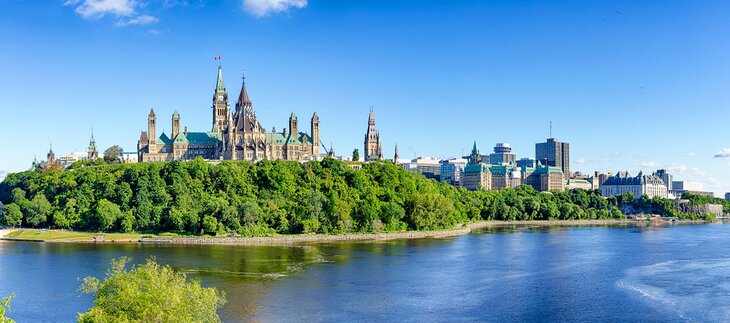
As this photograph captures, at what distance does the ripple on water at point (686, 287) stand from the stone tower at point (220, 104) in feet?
333

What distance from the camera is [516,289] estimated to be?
5734cm

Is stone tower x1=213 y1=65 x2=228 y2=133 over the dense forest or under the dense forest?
over

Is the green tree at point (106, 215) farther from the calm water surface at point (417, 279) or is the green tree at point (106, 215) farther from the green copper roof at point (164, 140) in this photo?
the green copper roof at point (164, 140)

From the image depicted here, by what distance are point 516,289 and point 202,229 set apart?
177 feet

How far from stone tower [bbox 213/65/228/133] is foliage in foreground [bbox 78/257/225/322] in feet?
391

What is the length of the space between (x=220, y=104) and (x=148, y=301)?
126 m

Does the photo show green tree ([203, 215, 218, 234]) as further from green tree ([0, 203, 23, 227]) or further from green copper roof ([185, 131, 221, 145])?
green copper roof ([185, 131, 221, 145])

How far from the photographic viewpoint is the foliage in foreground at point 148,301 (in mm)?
31984

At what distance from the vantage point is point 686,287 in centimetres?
5791

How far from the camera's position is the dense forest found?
101062mm

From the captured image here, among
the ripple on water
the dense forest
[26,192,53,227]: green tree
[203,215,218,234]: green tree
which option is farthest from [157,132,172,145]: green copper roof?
the ripple on water

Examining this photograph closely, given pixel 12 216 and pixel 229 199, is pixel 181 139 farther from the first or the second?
pixel 12 216

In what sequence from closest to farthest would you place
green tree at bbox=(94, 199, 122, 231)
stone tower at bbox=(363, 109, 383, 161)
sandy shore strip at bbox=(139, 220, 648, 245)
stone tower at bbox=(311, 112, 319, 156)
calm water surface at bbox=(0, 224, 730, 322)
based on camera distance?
calm water surface at bbox=(0, 224, 730, 322), sandy shore strip at bbox=(139, 220, 648, 245), green tree at bbox=(94, 199, 122, 231), stone tower at bbox=(311, 112, 319, 156), stone tower at bbox=(363, 109, 383, 161)

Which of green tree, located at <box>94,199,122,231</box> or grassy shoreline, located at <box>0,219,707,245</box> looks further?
green tree, located at <box>94,199,122,231</box>
